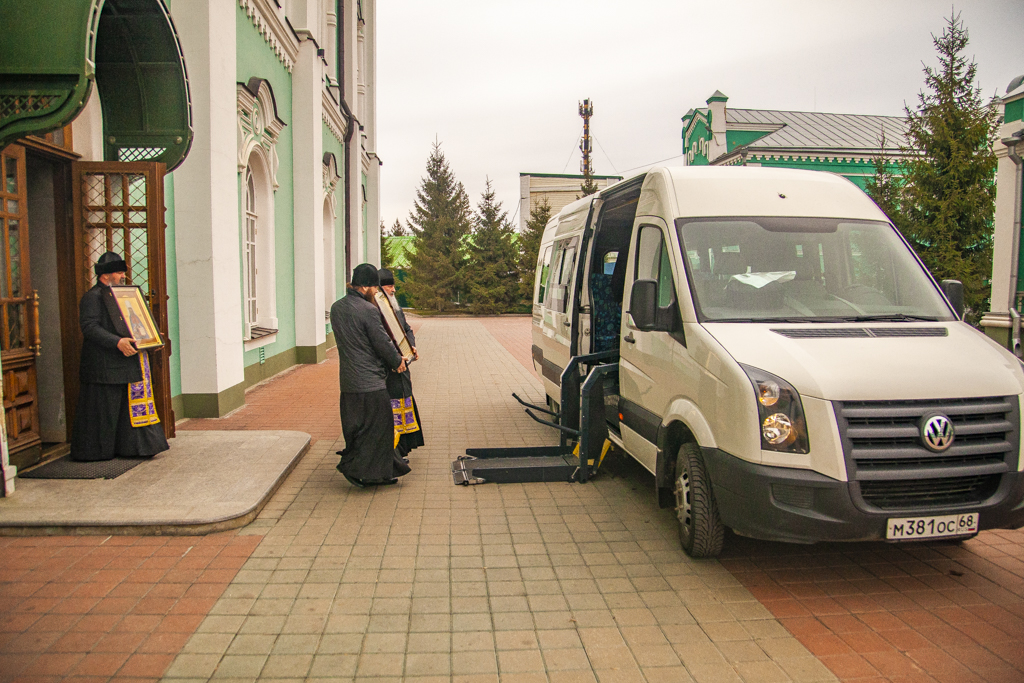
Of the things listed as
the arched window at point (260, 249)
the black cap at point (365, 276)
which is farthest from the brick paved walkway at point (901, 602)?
the arched window at point (260, 249)

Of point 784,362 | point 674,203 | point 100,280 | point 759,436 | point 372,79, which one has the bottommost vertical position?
point 759,436

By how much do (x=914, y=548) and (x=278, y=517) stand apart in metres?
4.49

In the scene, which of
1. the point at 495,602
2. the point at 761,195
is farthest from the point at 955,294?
the point at 495,602

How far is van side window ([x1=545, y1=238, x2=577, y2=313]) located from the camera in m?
7.79

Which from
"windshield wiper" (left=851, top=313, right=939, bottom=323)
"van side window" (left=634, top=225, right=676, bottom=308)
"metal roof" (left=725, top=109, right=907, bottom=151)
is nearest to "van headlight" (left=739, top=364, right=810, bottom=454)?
"windshield wiper" (left=851, top=313, right=939, bottom=323)

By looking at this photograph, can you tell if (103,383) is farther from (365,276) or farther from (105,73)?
(105,73)

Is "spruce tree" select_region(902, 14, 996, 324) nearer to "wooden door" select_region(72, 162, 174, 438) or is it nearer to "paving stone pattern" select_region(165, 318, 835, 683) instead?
"paving stone pattern" select_region(165, 318, 835, 683)

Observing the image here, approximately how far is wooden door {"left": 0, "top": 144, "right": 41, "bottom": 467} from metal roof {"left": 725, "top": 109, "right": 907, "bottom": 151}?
29859 millimetres

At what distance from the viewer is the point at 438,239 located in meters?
44.4

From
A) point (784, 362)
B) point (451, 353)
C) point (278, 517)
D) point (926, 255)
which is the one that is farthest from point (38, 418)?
point (926, 255)

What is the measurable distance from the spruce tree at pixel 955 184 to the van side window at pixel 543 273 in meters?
12.7

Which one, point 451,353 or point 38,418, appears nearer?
point 38,418

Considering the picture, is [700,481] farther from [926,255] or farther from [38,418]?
[926,255]

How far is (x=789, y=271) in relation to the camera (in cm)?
489
